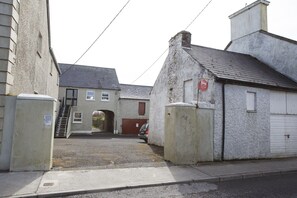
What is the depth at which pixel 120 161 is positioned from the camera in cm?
927

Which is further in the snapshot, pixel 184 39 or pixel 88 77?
pixel 88 77

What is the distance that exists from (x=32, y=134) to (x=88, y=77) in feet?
84.1

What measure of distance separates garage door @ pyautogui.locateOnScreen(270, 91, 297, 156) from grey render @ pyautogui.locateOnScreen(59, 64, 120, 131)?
2236cm

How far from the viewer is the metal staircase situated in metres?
21.9

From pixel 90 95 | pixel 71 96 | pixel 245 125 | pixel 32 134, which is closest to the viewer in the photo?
pixel 32 134

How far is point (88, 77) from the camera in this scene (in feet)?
105

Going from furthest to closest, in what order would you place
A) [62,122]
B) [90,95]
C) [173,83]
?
[90,95], [62,122], [173,83]

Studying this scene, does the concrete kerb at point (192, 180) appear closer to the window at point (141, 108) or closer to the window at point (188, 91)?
the window at point (188, 91)

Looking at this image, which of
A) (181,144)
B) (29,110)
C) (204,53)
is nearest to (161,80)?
(204,53)

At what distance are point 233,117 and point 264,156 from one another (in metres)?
2.95

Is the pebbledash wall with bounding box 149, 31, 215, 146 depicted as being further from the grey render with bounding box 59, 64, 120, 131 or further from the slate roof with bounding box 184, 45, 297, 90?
the grey render with bounding box 59, 64, 120, 131

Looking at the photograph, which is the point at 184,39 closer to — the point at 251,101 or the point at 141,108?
the point at 251,101

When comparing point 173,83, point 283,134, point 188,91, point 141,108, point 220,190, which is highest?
point 173,83

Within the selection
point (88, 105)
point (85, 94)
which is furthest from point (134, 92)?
point (85, 94)
